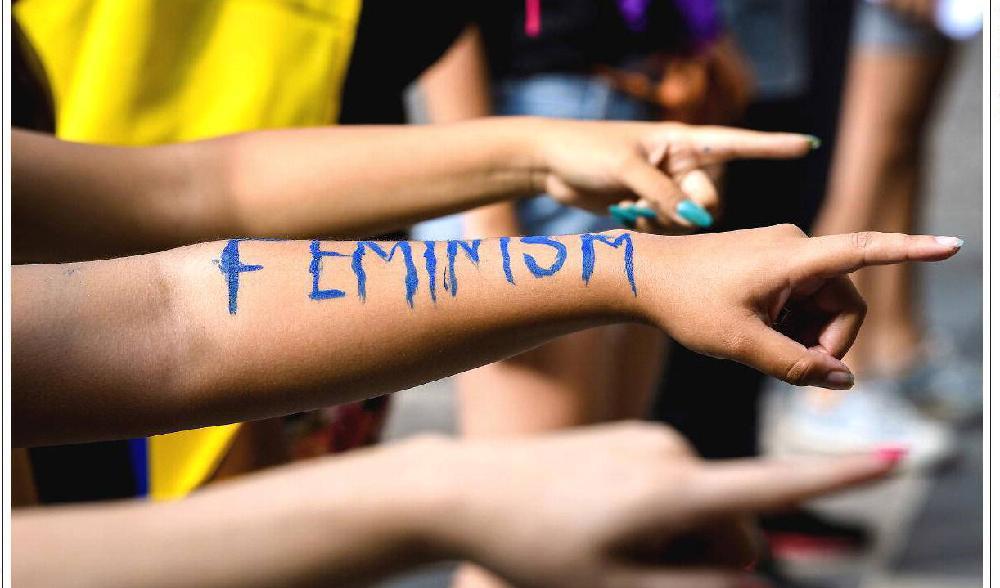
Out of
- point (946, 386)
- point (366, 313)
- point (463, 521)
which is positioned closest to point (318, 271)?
point (366, 313)

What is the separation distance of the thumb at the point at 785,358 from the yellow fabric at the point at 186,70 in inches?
25.2

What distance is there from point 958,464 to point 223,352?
2511mm

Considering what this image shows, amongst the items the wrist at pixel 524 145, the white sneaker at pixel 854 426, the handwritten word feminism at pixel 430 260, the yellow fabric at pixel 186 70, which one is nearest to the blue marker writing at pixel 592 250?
the handwritten word feminism at pixel 430 260

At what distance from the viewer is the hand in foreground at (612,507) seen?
72cm

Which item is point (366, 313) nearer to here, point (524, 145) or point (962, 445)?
point (524, 145)

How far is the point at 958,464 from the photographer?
2.96 m

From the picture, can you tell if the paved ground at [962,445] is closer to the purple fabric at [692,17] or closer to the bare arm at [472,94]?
the bare arm at [472,94]

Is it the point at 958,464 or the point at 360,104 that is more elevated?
the point at 360,104

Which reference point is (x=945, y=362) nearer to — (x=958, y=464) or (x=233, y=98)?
(x=958, y=464)

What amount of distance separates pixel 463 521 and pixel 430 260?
337 mm

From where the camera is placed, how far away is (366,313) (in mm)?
984

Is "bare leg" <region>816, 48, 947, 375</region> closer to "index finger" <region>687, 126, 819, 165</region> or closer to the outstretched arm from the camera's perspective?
"index finger" <region>687, 126, 819, 165</region>

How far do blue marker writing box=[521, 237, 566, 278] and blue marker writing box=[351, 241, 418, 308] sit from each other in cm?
10
